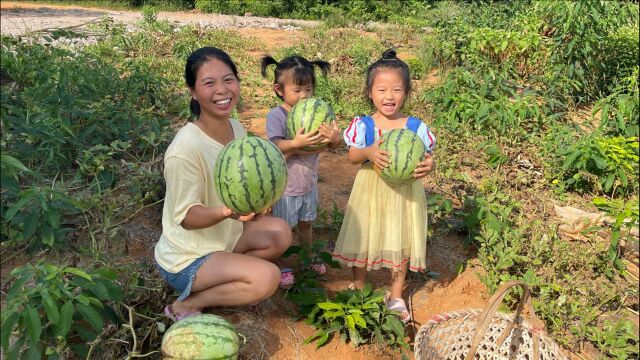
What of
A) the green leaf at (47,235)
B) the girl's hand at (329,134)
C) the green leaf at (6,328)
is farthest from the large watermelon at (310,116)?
the green leaf at (6,328)

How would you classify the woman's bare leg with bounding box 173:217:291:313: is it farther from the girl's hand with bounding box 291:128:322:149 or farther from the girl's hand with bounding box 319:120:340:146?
the girl's hand with bounding box 319:120:340:146

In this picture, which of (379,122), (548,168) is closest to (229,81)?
(379,122)

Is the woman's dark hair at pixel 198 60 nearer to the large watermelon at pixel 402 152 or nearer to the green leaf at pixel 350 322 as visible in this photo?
the large watermelon at pixel 402 152

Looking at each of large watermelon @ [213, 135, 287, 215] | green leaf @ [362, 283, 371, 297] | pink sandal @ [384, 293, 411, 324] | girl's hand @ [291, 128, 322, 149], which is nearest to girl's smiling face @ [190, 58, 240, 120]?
large watermelon @ [213, 135, 287, 215]

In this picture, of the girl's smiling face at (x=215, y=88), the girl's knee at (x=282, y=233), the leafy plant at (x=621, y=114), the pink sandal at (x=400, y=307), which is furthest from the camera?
the leafy plant at (x=621, y=114)

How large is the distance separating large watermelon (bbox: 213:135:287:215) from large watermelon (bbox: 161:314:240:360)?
0.61 m

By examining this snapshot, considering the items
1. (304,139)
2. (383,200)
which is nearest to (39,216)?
(304,139)

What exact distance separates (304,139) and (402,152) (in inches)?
23.5

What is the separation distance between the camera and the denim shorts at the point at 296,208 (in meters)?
3.45

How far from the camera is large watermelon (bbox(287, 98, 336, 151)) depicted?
313 centimetres

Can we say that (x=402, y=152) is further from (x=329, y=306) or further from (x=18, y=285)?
(x=18, y=285)

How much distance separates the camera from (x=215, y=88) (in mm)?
2822

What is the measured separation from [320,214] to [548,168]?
7.88 feet

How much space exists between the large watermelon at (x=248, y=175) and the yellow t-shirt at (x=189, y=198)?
159mm
